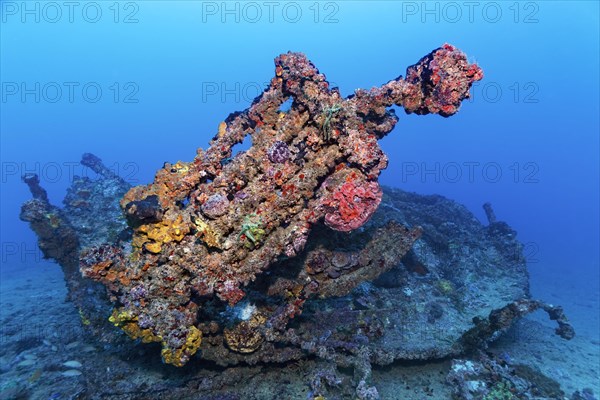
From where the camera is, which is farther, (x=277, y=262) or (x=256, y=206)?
(x=277, y=262)

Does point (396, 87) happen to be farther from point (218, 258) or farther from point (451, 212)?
point (451, 212)

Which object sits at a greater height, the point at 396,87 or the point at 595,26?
the point at 595,26

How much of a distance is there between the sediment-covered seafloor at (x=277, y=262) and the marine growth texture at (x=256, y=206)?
3 centimetres

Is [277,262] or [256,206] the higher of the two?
[256,206]

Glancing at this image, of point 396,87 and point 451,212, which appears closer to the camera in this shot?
→ point 396,87

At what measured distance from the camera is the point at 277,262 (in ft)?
23.6

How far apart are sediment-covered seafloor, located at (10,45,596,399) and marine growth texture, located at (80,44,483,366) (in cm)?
3

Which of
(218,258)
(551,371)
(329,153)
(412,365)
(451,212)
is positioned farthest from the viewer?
(451,212)

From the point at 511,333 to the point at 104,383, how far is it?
11.1 meters

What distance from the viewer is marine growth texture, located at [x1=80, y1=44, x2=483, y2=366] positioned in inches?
224

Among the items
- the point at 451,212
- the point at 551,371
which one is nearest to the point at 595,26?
the point at 451,212

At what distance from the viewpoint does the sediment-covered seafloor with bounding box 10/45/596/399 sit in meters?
5.75

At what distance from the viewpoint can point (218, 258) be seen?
19.0 feet

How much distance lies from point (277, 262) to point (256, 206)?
1797 millimetres
